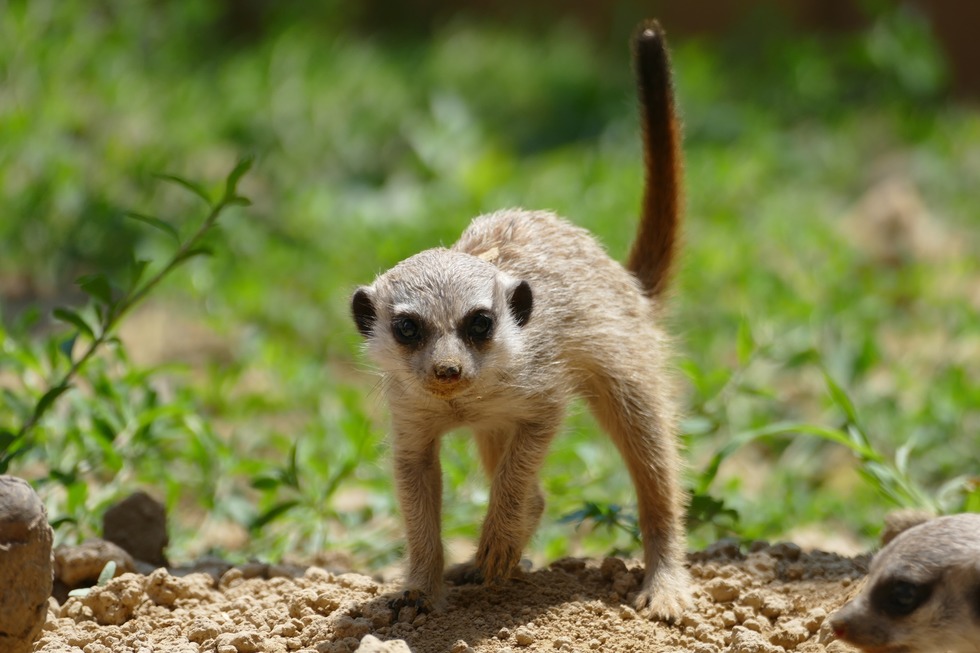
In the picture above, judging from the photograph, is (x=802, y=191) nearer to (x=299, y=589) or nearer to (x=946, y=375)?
(x=946, y=375)

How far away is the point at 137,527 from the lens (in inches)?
137

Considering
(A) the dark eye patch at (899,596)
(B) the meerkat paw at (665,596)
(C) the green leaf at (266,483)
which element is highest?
(C) the green leaf at (266,483)

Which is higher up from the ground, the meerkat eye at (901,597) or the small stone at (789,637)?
the meerkat eye at (901,597)

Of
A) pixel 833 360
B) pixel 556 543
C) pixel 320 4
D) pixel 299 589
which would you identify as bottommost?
pixel 299 589

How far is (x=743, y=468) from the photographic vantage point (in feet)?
17.4

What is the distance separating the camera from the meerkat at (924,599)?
8.11 feet

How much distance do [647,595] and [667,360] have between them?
0.85 m

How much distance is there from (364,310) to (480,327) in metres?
0.40

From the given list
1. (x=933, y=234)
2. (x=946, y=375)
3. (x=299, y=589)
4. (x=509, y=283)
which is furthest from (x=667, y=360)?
(x=933, y=234)

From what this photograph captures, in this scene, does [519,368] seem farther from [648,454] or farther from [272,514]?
[272,514]

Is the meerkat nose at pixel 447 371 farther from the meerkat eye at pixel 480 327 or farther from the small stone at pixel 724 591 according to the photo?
the small stone at pixel 724 591

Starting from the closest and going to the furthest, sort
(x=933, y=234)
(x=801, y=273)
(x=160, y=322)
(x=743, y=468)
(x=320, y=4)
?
(x=743, y=468) → (x=160, y=322) → (x=801, y=273) → (x=933, y=234) → (x=320, y=4)

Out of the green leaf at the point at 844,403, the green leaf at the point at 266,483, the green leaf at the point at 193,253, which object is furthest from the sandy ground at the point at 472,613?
the green leaf at the point at 193,253

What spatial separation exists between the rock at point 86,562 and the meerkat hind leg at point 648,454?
4.43 ft
